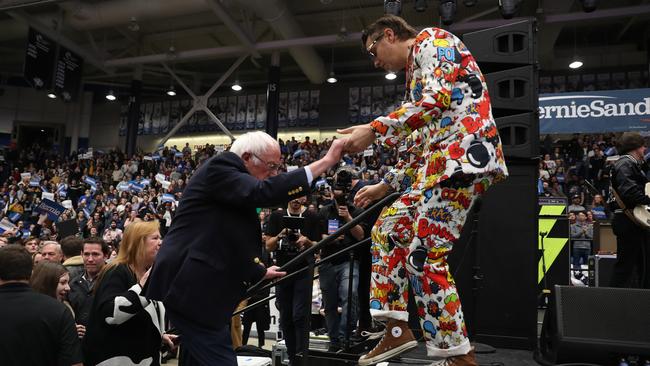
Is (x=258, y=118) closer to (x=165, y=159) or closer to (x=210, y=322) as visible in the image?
(x=165, y=159)

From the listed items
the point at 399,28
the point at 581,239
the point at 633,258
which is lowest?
the point at 633,258

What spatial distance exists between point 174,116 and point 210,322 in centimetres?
2563

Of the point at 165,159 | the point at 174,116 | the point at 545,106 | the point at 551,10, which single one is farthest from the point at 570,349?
the point at 174,116

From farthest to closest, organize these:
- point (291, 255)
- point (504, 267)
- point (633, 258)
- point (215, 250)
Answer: point (291, 255)
point (633, 258)
point (504, 267)
point (215, 250)

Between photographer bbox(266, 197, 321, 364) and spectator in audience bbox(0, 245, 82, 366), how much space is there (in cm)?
185

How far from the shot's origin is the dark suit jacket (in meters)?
1.92

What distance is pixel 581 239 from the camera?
9.72 meters

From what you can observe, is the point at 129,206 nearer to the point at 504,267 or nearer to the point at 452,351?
the point at 504,267

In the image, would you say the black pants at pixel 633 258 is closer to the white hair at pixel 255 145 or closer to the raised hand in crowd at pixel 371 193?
the raised hand in crowd at pixel 371 193

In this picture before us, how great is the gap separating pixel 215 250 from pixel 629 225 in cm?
402

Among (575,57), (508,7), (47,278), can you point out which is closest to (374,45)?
(47,278)

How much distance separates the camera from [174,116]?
2612 cm

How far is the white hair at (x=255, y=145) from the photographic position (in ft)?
Answer: 7.18

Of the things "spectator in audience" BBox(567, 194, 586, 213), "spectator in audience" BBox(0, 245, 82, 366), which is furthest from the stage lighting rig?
"spectator in audience" BBox(0, 245, 82, 366)
